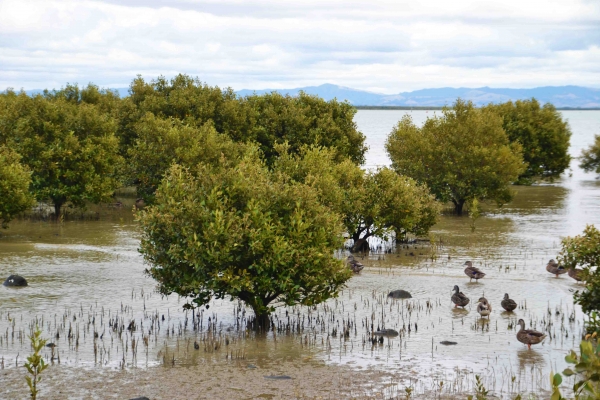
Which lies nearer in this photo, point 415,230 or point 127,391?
point 127,391

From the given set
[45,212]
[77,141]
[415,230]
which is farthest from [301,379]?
[45,212]

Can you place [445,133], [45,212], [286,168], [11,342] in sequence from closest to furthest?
1. [11,342]
2. [286,168]
3. [45,212]
4. [445,133]

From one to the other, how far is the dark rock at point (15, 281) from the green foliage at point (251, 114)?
30.0 metres

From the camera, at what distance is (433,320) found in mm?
24688

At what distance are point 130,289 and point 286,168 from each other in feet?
35.6

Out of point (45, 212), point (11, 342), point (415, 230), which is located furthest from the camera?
point (45, 212)

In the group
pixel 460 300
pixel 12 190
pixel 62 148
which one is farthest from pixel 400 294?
pixel 62 148

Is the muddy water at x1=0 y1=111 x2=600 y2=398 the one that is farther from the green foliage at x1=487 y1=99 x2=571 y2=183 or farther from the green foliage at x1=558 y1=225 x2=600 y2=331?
the green foliage at x1=487 y1=99 x2=571 y2=183

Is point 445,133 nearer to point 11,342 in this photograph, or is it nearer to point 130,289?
point 130,289

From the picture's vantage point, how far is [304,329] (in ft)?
75.8

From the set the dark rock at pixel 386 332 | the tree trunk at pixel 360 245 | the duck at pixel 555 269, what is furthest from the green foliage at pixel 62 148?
the dark rock at pixel 386 332

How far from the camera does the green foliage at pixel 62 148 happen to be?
48.6 meters

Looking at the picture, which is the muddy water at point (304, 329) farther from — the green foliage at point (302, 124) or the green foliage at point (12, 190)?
the green foliage at point (302, 124)

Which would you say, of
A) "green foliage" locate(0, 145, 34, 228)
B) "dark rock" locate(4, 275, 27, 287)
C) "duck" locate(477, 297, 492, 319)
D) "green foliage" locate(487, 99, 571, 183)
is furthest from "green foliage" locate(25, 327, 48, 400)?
"green foliage" locate(487, 99, 571, 183)
